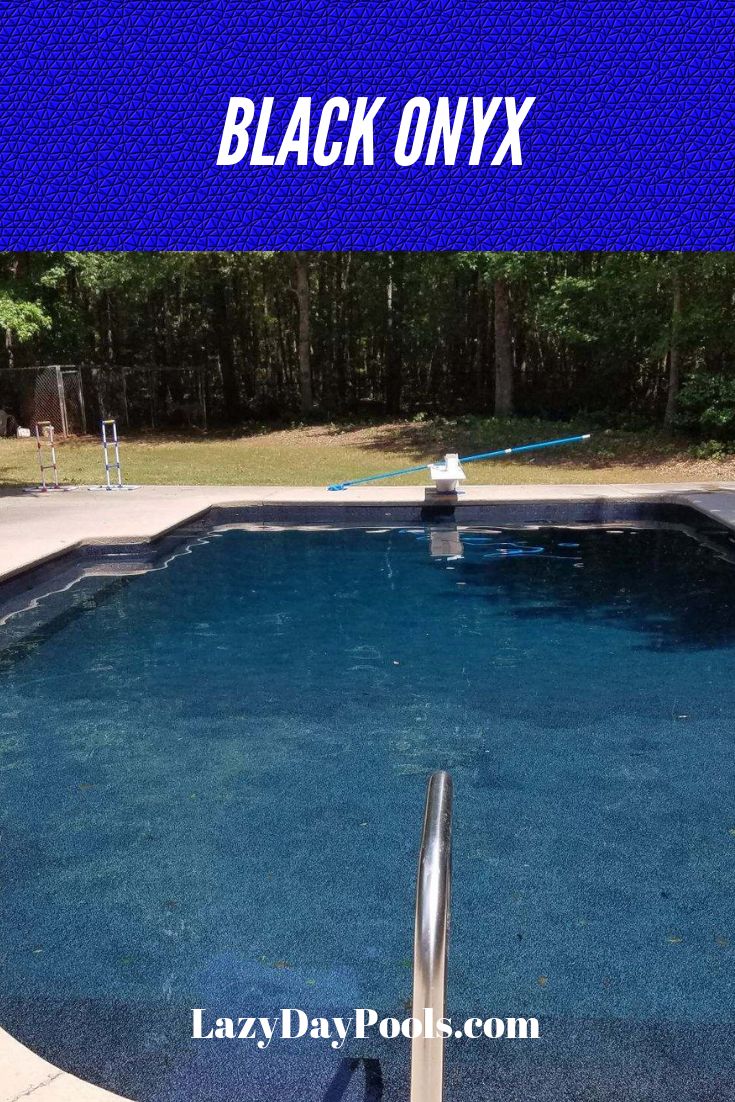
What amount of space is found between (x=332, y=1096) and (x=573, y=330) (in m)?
15.3

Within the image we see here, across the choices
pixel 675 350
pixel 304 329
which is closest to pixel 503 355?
pixel 675 350

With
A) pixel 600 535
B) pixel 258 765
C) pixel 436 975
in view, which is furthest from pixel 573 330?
pixel 436 975

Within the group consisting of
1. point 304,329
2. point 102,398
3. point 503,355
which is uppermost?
point 304,329

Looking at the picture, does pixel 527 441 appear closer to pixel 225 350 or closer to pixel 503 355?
pixel 503 355

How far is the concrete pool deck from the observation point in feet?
26.4

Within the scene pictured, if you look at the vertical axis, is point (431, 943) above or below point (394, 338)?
below

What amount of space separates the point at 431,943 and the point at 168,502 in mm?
8930

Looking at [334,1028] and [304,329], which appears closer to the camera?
[334,1028]

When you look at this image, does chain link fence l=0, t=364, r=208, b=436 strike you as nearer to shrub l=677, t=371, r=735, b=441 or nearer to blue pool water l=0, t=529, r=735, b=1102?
shrub l=677, t=371, r=735, b=441

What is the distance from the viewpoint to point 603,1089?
2.29 m

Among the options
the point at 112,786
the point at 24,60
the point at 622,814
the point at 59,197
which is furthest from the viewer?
the point at 59,197

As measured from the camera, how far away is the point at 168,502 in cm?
994


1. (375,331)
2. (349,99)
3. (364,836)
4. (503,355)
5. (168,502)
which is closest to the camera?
(364,836)

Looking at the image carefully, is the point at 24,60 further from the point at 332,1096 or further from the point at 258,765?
the point at 332,1096
